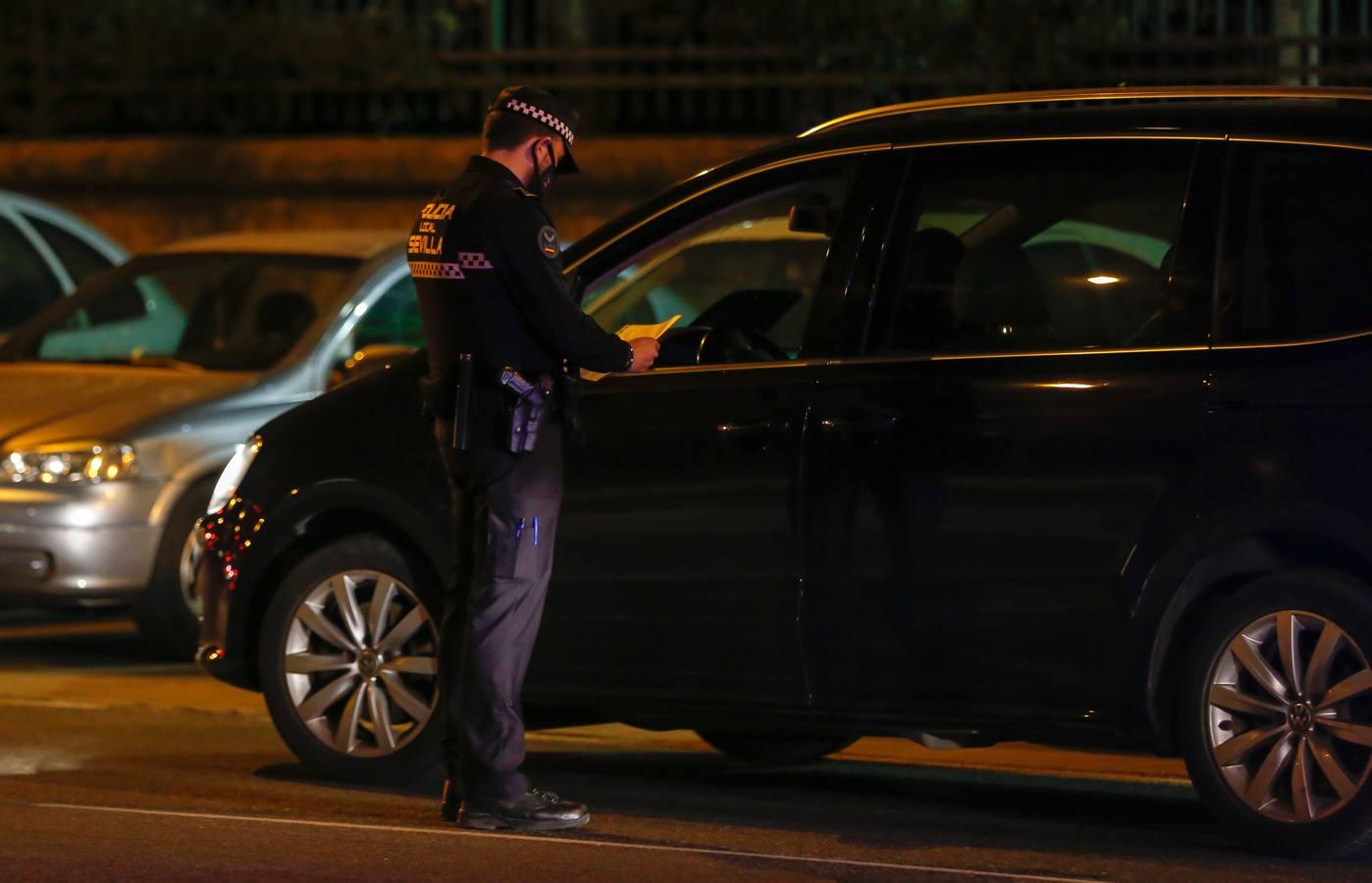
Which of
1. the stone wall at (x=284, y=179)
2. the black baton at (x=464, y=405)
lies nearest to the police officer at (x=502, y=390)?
the black baton at (x=464, y=405)

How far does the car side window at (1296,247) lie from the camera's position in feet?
19.6

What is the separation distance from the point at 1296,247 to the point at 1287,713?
3.56ft

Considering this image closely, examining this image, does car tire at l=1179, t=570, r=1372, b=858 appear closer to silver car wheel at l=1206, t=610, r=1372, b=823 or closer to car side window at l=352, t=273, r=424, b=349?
silver car wheel at l=1206, t=610, r=1372, b=823

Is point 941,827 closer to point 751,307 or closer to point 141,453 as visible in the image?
point 751,307

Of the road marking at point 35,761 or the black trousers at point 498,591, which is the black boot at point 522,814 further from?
the road marking at point 35,761

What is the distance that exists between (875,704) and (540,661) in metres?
0.95

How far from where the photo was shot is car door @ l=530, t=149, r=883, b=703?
21.2 ft

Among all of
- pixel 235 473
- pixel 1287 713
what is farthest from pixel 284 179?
pixel 1287 713

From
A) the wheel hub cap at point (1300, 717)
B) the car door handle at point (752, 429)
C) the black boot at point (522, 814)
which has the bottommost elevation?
the black boot at point (522, 814)

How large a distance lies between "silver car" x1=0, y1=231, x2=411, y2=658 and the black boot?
2413 millimetres

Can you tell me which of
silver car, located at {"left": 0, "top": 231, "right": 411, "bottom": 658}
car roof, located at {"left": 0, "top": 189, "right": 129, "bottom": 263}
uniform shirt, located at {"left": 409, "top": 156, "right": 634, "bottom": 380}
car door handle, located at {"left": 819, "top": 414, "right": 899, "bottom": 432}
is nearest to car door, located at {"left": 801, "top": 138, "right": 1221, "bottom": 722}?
car door handle, located at {"left": 819, "top": 414, "right": 899, "bottom": 432}

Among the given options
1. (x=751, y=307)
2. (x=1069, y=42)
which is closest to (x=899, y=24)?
(x=1069, y=42)

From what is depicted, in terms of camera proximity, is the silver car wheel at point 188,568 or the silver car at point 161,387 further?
the silver car wheel at point 188,568

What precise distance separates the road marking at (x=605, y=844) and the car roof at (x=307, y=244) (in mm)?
3852
